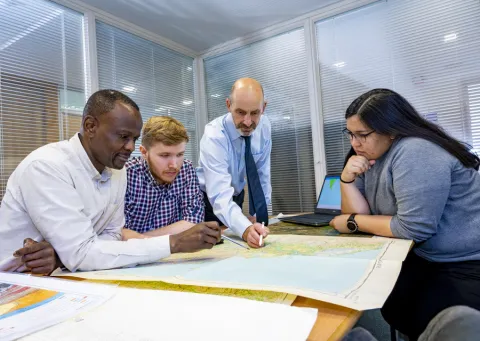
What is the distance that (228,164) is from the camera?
6.04 ft

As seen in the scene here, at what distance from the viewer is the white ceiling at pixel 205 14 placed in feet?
8.24

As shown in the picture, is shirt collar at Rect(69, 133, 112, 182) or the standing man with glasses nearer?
shirt collar at Rect(69, 133, 112, 182)

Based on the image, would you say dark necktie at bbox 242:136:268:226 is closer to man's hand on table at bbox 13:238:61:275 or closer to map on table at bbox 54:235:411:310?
map on table at bbox 54:235:411:310

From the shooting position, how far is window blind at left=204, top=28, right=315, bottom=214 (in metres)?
2.85

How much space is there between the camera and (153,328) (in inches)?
17.9

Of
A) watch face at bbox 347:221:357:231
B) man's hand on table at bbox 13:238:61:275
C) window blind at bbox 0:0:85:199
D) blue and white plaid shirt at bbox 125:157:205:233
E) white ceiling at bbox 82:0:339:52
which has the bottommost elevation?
watch face at bbox 347:221:357:231

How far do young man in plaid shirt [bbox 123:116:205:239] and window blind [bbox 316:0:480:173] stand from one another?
1.50m

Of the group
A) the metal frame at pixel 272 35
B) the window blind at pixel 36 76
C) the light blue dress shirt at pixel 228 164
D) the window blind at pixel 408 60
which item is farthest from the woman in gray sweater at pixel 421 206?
the window blind at pixel 36 76

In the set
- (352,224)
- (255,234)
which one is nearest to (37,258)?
(255,234)

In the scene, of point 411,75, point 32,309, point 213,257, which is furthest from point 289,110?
point 32,309

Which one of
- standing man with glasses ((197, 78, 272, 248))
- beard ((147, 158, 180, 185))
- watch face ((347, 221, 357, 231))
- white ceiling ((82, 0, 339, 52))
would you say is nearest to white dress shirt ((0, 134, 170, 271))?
beard ((147, 158, 180, 185))

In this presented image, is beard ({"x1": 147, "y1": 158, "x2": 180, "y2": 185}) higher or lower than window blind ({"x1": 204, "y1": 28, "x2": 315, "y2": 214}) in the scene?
lower

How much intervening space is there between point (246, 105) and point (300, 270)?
3.86 ft

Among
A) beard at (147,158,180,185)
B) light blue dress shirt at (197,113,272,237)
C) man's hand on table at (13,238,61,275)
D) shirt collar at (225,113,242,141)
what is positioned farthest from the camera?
shirt collar at (225,113,242,141)
